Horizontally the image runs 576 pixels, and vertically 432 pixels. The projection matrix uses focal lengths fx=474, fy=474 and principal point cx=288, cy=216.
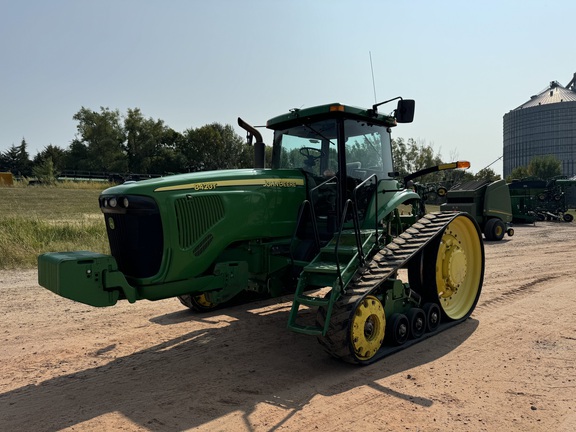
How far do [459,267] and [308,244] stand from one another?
2070 mm

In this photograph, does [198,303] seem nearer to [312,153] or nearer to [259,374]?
[259,374]

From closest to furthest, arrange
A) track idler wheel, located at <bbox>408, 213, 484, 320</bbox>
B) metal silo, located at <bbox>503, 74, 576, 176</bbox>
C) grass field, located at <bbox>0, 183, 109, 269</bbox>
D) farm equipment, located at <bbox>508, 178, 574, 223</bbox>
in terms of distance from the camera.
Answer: track idler wheel, located at <bbox>408, 213, 484, 320</bbox>
grass field, located at <bbox>0, 183, 109, 269</bbox>
farm equipment, located at <bbox>508, 178, 574, 223</bbox>
metal silo, located at <bbox>503, 74, 576, 176</bbox>

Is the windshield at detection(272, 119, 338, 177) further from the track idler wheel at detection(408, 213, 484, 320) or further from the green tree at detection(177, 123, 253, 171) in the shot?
the green tree at detection(177, 123, 253, 171)

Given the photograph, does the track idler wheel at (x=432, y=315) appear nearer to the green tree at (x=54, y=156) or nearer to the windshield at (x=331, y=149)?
the windshield at (x=331, y=149)

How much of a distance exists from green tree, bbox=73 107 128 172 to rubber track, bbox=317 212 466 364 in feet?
179

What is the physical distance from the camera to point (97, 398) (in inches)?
152

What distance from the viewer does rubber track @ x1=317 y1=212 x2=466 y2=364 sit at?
419cm

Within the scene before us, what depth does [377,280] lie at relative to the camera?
→ 4.57m

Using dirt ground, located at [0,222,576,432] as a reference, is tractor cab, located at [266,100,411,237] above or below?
above

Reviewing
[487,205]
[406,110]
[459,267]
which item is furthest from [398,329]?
[487,205]

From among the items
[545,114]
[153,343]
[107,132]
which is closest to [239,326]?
[153,343]

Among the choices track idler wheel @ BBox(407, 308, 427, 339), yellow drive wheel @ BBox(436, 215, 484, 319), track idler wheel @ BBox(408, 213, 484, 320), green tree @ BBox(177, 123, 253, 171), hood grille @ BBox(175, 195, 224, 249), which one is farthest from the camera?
green tree @ BBox(177, 123, 253, 171)

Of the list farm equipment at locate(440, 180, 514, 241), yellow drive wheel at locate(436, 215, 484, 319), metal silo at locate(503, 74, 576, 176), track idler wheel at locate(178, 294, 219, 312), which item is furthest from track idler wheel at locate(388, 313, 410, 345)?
metal silo at locate(503, 74, 576, 176)

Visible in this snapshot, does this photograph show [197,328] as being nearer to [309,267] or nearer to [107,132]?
[309,267]
